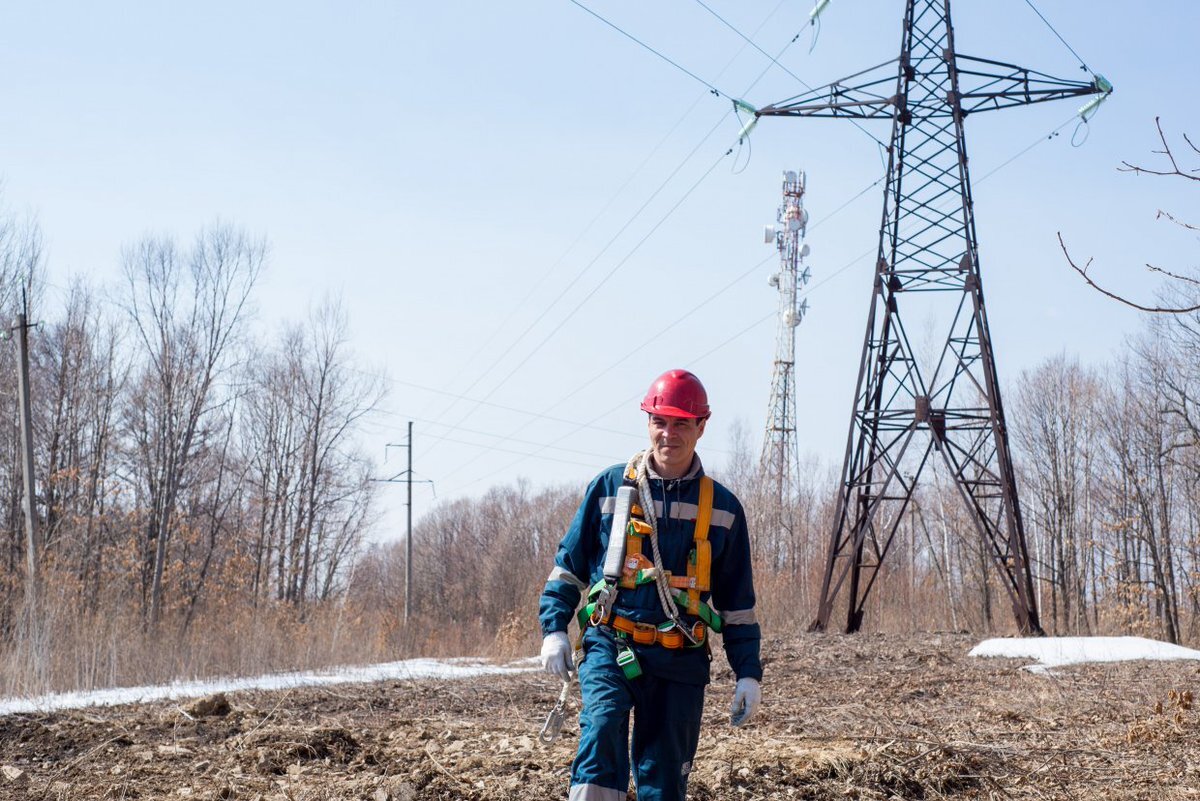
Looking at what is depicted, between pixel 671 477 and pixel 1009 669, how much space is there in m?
10.2

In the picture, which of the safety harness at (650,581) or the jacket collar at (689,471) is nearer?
the safety harness at (650,581)

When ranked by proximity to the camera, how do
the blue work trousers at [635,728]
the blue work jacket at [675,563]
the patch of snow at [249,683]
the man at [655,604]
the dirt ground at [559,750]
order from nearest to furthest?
the blue work trousers at [635,728], the man at [655,604], the blue work jacket at [675,563], the dirt ground at [559,750], the patch of snow at [249,683]

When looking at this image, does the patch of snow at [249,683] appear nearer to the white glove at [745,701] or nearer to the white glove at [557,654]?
the white glove at [557,654]

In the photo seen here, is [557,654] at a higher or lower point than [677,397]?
lower

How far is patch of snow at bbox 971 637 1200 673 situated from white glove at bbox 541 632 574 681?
11.4 metres

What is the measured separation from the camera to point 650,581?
429 cm

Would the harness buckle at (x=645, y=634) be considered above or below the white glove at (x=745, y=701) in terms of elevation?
above

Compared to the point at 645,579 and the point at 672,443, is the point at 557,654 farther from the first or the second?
the point at 672,443

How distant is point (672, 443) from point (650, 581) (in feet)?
1.78

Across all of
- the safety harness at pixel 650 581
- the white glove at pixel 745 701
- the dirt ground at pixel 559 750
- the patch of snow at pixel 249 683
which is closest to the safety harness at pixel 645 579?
the safety harness at pixel 650 581

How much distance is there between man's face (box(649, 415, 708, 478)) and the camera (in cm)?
446

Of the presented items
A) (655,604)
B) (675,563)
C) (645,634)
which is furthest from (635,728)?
(675,563)

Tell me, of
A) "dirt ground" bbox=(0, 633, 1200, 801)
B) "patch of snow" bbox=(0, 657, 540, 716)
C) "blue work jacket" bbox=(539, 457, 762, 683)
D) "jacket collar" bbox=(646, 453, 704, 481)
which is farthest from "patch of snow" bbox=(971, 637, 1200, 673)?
"jacket collar" bbox=(646, 453, 704, 481)

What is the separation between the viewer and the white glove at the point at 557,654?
14.2ft
